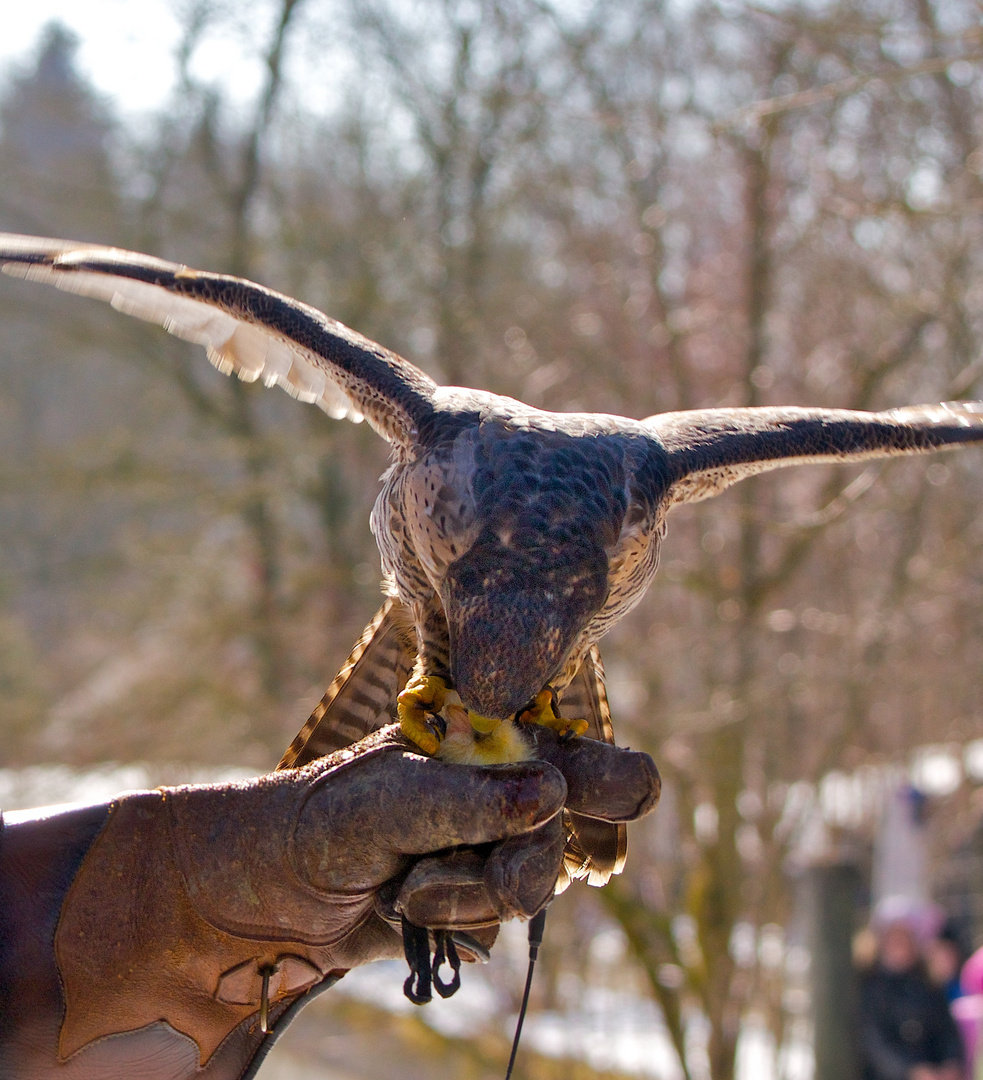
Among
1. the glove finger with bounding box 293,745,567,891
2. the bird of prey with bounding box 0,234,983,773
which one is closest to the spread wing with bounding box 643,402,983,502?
the bird of prey with bounding box 0,234,983,773

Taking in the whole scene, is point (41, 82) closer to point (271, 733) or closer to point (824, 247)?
point (271, 733)

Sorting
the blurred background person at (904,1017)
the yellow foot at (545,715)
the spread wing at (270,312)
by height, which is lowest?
the blurred background person at (904,1017)

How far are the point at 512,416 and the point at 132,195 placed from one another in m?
9.62

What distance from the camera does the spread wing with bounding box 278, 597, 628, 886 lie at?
2885mm

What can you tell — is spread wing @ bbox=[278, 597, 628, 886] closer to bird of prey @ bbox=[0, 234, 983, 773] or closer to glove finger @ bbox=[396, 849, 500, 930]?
bird of prey @ bbox=[0, 234, 983, 773]

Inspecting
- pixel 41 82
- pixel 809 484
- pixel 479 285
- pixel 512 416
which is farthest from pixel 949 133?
pixel 41 82

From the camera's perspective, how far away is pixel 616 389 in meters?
7.42

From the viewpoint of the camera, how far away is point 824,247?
8.31 meters

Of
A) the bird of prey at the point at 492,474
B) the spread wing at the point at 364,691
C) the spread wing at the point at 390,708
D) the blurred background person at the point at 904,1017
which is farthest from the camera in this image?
the blurred background person at the point at 904,1017

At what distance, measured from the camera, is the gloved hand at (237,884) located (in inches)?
91.3

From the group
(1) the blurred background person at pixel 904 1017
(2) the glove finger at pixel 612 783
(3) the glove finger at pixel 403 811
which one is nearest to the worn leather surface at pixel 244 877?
(3) the glove finger at pixel 403 811

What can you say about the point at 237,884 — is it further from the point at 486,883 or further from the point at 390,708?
the point at 390,708

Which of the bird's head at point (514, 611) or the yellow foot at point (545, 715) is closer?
the bird's head at point (514, 611)

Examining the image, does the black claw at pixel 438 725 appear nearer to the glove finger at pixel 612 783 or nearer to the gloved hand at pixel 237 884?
the gloved hand at pixel 237 884
